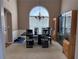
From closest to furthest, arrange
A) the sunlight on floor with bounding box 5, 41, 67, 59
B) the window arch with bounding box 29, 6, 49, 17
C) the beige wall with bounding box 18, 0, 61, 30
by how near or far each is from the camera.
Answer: the sunlight on floor with bounding box 5, 41, 67, 59
the beige wall with bounding box 18, 0, 61, 30
the window arch with bounding box 29, 6, 49, 17

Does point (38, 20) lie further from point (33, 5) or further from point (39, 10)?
point (33, 5)

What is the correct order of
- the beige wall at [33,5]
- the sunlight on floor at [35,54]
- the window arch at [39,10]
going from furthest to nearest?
the window arch at [39,10] < the beige wall at [33,5] < the sunlight on floor at [35,54]

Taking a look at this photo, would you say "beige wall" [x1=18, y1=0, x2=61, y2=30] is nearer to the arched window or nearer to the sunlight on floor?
the arched window

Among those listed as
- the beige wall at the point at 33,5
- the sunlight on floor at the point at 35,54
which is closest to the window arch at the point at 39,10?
the beige wall at the point at 33,5

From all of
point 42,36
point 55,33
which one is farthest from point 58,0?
point 42,36

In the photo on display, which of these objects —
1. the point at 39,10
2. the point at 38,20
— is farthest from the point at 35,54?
the point at 39,10

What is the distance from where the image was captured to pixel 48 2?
12086 mm

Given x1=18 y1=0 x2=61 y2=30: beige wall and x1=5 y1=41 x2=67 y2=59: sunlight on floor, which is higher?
x1=18 y1=0 x2=61 y2=30: beige wall

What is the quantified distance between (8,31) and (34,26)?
324 centimetres

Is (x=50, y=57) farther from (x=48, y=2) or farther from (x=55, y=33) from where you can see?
(x=48, y=2)

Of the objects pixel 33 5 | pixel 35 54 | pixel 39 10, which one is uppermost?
pixel 33 5

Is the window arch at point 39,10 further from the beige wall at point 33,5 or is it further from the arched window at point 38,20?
the beige wall at point 33,5

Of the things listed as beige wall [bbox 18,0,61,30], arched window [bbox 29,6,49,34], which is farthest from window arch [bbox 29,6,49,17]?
beige wall [bbox 18,0,61,30]

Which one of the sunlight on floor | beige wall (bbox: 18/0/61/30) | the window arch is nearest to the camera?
the sunlight on floor
